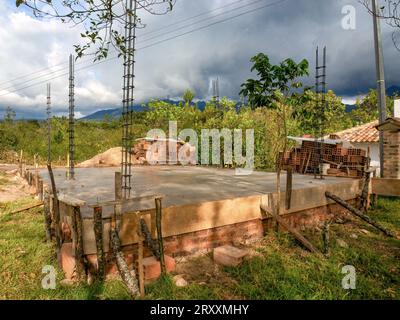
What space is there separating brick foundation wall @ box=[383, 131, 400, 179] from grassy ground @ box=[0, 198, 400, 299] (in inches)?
249

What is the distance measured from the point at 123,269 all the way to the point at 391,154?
1172 centimetres

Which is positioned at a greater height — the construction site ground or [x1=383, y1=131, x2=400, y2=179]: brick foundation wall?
[x1=383, y1=131, x2=400, y2=179]: brick foundation wall

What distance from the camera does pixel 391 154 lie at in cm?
1243

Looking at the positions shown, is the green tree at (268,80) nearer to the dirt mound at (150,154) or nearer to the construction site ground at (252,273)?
the construction site ground at (252,273)

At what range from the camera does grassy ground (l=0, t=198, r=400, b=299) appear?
14.6 feet

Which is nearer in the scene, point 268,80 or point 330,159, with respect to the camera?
point 268,80

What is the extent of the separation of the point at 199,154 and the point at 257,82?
42.0 feet

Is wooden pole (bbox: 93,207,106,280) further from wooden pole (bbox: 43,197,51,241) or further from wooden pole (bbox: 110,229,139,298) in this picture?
wooden pole (bbox: 43,197,51,241)

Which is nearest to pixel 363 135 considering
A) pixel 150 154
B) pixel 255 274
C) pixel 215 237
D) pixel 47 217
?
pixel 150 154

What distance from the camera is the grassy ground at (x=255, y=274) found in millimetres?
4457

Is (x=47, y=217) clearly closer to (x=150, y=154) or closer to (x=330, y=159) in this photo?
(x=330, y=159)

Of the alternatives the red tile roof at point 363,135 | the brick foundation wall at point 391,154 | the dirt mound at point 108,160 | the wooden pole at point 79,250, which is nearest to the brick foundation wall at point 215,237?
the wooden pole at point 79,250

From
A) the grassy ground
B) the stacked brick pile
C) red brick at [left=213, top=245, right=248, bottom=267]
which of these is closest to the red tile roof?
the stacked brick pile
